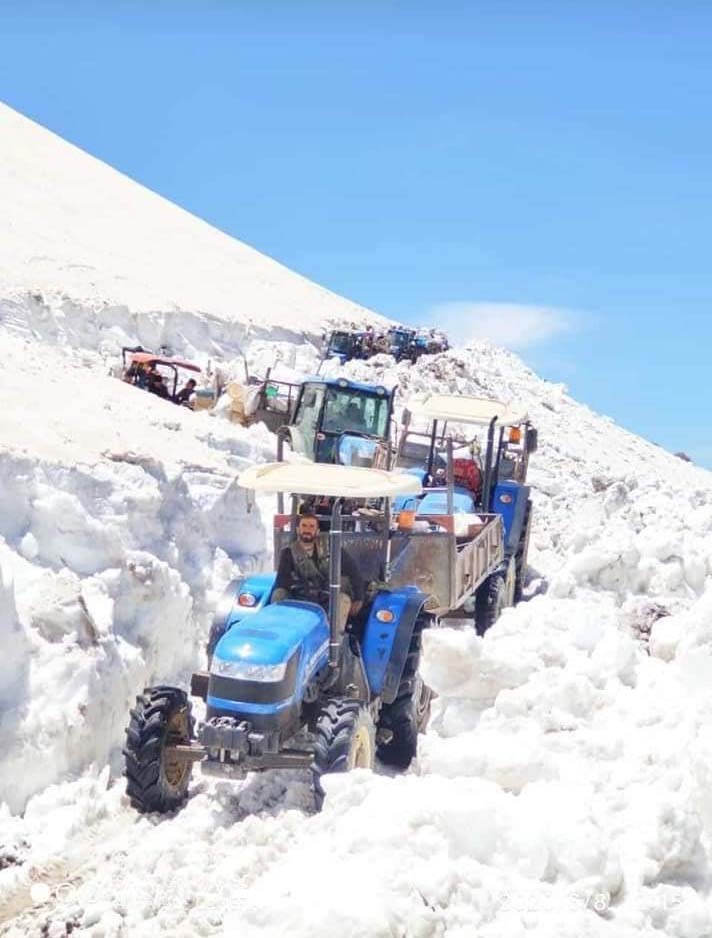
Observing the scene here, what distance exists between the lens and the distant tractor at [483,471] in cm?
1020

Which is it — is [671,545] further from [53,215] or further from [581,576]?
[53,215]

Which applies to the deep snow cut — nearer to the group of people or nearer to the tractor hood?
the tractor hood

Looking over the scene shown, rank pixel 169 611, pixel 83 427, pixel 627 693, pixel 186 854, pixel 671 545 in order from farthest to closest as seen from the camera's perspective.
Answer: pixel 671 545 < pixel 83 427 < pixel 169 611 < pixel 627 693 < pixel 186 854

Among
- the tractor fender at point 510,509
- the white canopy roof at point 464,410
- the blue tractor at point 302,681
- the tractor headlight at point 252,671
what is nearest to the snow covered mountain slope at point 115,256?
the white canopy roof at point 464,410

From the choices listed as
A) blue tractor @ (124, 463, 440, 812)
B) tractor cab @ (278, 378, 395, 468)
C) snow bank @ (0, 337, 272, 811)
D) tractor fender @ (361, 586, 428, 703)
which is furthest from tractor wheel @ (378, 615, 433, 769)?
tractor cab @ (278, 378, 395, 468)

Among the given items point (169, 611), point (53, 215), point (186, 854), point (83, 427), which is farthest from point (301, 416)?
point (53, 215)

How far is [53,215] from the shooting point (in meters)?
39.8

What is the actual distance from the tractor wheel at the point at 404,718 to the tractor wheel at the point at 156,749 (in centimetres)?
130

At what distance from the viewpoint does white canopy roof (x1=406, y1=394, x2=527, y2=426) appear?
10445 mm

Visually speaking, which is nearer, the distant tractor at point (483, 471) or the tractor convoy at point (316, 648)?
the tractor convoy at point (316, 648)

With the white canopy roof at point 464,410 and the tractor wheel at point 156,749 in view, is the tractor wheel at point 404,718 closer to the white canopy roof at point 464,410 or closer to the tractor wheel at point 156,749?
the tractor wheel at point 156,749

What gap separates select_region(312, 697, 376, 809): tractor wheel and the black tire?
173 inches

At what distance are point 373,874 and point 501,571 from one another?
6.86 meters

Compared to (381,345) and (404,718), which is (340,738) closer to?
(404,718)
